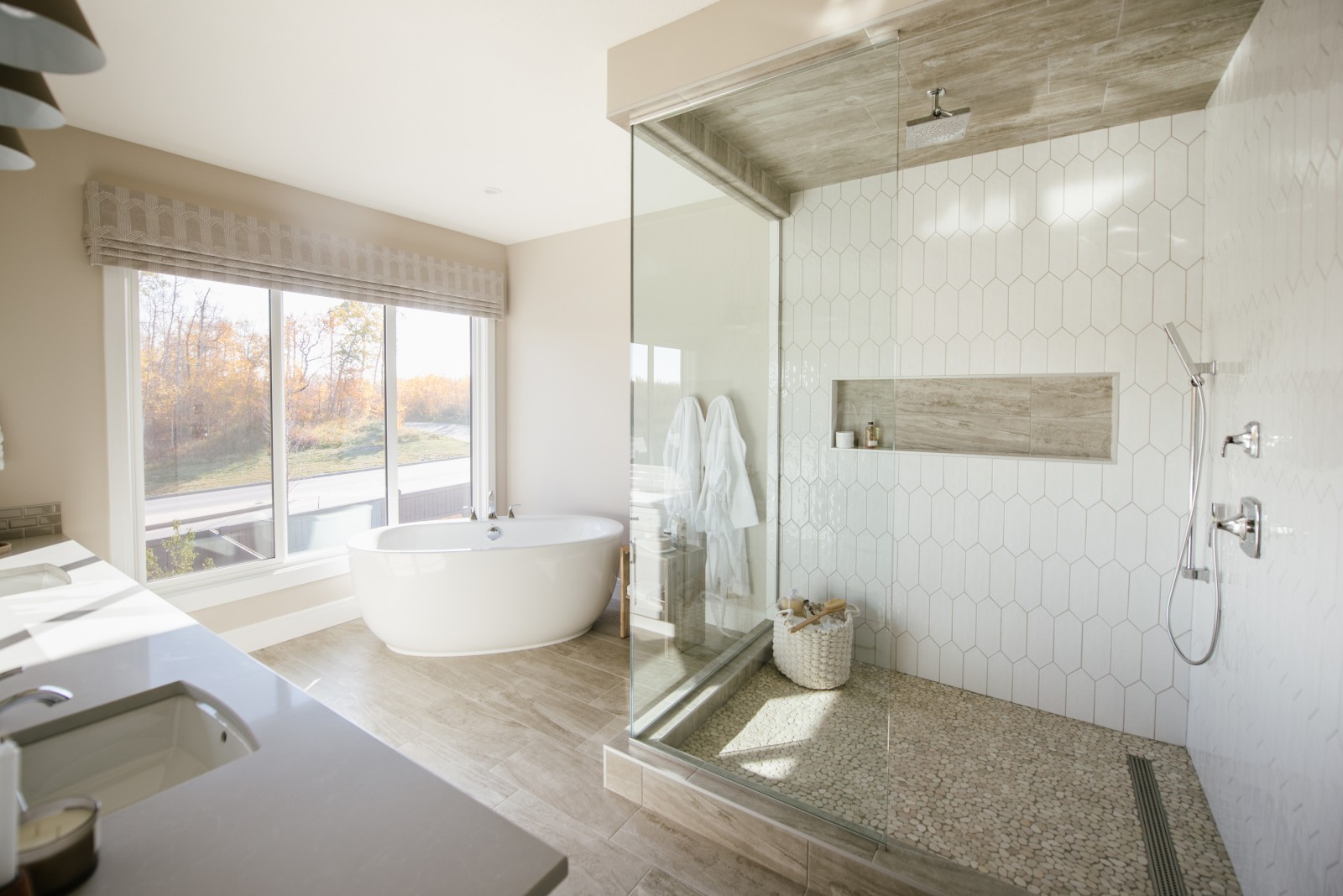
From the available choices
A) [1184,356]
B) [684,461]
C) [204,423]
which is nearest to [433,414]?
[204,423]

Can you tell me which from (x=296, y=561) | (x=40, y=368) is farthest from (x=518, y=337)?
(x=40, y=368)

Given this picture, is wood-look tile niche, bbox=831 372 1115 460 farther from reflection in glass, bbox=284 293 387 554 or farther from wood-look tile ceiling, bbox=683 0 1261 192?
reflection in glass, bbox=284 293 387 554

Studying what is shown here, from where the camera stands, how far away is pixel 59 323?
112 inches

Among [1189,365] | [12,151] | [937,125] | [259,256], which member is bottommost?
[1189,365]

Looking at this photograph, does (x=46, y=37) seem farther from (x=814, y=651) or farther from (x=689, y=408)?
(x=814, y=651)

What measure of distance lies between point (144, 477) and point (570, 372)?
2444 millimetres

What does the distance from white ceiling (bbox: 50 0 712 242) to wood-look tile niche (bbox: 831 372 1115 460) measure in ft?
5.71

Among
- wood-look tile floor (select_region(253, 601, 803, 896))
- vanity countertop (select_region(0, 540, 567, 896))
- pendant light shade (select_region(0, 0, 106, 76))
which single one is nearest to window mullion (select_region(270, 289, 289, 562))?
wood-look tile floor (select_region(253, 601, 803, 896))

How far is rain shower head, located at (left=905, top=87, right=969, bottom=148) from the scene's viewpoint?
2.19 meters

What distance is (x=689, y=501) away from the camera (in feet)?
7.86

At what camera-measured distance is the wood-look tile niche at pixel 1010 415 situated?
2721 mm

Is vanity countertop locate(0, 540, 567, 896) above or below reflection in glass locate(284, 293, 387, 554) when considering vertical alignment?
below

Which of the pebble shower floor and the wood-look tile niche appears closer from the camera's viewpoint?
the pebble shower floor

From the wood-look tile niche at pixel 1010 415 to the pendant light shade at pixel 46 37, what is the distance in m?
2.31
